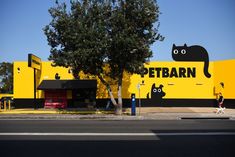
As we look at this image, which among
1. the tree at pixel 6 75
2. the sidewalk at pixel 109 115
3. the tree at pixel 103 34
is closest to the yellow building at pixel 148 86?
the sidewalk at pixel 109 115

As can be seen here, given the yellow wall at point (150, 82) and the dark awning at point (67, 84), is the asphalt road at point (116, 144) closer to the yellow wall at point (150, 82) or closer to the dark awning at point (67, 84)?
the dark awning at point (67, 84)

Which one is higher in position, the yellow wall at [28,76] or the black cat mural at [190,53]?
the black cat mural at [190,53]

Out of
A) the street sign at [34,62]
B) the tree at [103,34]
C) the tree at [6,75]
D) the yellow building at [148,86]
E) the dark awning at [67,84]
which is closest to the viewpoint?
the tree at [103,34]

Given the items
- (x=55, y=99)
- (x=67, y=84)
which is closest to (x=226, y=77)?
(x=67, y=84)

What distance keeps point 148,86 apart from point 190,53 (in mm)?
4965

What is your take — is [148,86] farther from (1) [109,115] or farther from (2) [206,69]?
(1) [109,115]

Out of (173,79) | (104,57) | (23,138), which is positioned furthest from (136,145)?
(173,79)

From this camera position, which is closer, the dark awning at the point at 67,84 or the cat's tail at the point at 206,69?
the dark awning at the point at 67,84

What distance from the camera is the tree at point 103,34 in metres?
22.6

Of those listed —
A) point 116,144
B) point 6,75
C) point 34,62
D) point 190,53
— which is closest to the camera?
point 116,144

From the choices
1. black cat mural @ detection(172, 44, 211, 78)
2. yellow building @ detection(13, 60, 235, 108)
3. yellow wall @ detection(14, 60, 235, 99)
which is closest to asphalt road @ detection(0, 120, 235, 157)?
yellow building @ detection(13, 60, 235, 108)

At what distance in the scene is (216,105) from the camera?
3184cm

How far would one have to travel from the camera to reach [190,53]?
108ft

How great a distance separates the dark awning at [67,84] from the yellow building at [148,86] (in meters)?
0.09
